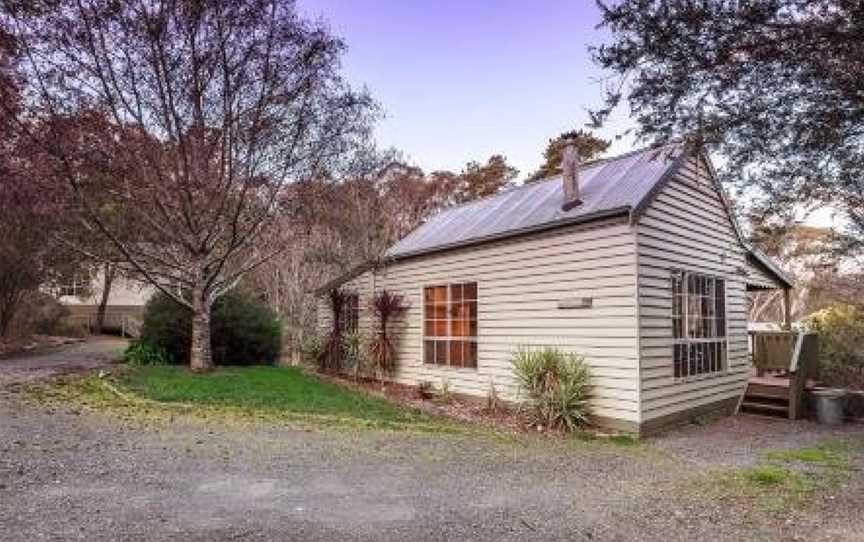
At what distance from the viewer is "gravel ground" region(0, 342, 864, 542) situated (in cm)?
465

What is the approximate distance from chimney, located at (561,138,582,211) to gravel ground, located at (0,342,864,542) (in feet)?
13.9

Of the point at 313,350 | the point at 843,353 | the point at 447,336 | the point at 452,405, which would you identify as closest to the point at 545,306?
the point at 452,405

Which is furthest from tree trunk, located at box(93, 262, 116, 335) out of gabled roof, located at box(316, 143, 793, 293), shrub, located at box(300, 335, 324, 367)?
gabled roof, located at box(316, 143, 793, 293)

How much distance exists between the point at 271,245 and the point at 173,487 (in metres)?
14.5

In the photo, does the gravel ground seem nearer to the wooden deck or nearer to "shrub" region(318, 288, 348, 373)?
the wooden deck

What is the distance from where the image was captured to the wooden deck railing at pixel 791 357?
11.2 meters

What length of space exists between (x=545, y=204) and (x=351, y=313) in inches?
251

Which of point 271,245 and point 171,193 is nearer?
point 171,193

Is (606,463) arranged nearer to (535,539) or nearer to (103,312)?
(535,539)

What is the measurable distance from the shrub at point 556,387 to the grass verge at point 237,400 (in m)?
1.26

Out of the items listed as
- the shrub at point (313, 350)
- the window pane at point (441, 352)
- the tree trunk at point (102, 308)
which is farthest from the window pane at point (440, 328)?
the tree trunk at point (102, 308)

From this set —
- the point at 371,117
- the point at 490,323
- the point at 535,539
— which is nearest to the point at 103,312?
the point at 371,117

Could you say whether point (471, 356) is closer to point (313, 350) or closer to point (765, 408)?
point (765, 408)

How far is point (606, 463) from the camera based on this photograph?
7.33 metres
